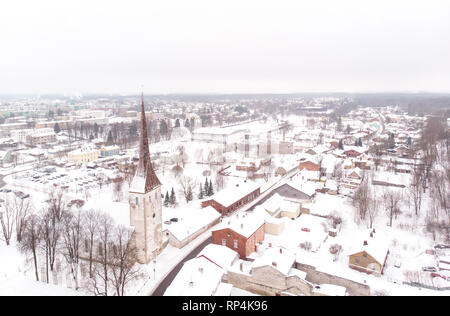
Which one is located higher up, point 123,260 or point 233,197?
point 123,260

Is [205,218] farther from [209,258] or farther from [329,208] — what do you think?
[329,208]

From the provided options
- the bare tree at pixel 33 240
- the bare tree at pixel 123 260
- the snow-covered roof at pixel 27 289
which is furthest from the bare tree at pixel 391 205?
the bare tree at pixel 33 240

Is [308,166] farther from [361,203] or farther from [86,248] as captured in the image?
[86,248]

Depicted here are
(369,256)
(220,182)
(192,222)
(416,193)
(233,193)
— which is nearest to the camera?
(369,256)

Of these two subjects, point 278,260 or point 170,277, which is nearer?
point 278,260

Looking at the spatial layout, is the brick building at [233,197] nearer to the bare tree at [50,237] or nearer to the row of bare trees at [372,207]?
the row of bare trees at [372,207]

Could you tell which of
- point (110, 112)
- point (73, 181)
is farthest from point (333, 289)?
point (110, 112)

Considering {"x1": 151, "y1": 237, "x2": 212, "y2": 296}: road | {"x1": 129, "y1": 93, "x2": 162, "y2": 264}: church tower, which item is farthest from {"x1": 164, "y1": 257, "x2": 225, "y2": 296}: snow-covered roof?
{"x1": 129, "y1": 93, "x2": 162, "y2": 264}: church tower

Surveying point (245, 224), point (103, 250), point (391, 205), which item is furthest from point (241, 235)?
point (391, 205)
